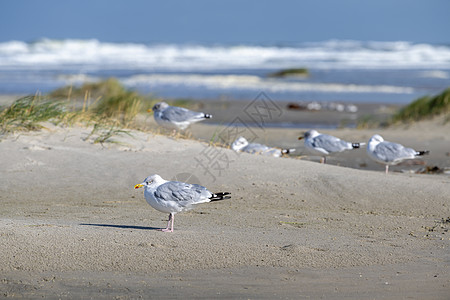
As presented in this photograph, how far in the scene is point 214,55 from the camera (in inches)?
1959

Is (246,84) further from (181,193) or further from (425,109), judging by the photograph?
(181,193)

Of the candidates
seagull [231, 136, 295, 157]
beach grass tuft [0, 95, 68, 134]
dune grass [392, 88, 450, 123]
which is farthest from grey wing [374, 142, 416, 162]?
dune grass [392, 88, 450, 123]

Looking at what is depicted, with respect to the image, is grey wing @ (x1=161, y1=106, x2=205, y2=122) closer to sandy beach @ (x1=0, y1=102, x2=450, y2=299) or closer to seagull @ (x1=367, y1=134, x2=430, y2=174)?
sandy beach @ (x1=0, y1=102, x2=450, y2=299)

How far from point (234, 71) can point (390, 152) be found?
24234 millimetres

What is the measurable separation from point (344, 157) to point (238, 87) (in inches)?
533

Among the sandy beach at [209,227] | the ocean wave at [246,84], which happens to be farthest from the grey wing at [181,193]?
the ocean wave at [246,84]

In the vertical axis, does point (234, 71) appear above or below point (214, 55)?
below

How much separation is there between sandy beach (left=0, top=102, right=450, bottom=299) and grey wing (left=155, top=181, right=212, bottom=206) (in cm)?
27

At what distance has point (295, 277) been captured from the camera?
4.36 m

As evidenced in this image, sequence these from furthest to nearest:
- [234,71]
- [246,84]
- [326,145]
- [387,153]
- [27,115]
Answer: [234,71] → [246,84] → [326,145] → [387,153] → [27,115]

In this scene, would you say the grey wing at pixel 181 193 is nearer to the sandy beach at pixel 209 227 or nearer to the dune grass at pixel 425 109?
the sandy beach at pixel 209 227

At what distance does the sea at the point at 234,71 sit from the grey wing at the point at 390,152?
470 centimetres

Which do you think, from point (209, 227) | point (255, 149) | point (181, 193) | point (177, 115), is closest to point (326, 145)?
point (255, 149)

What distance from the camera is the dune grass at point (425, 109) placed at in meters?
13.4
